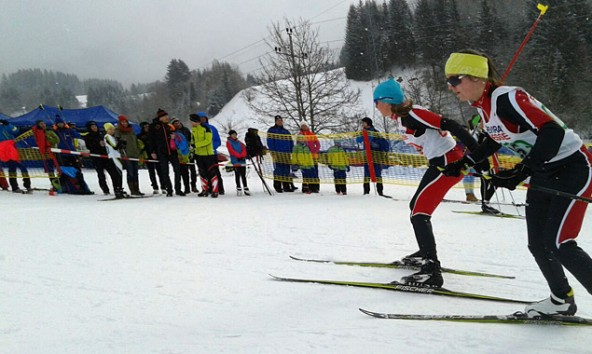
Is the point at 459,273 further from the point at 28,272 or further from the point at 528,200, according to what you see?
the point at 28,272

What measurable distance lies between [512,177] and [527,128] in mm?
347

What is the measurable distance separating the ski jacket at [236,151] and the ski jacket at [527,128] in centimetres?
820

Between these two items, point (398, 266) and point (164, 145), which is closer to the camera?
point (398, 266)

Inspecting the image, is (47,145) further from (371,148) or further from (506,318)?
(506,318)

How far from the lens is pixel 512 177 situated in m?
2.53

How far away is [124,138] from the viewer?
10.4 m

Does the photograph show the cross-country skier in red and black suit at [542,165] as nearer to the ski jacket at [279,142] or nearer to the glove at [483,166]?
the glove at [483,166]

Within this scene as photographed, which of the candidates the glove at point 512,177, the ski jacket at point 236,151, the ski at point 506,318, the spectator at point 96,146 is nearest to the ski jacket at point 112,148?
the spectator at point 96,146

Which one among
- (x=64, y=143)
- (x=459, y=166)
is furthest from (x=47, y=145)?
(x=459, y=166)

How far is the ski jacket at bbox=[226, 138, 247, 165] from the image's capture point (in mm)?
10336

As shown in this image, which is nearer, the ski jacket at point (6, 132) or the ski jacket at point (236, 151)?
the ski jacket at point (236, 151)

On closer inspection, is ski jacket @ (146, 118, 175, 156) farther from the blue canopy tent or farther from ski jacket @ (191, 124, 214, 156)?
the blue canopy tent

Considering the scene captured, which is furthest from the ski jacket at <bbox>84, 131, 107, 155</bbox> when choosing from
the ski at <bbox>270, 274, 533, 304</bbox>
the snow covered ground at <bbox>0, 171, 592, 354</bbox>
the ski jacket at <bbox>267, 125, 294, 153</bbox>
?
the ski at <bbox>270, 274, 533, 304</bbox>

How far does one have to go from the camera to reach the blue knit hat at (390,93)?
3.54 m
